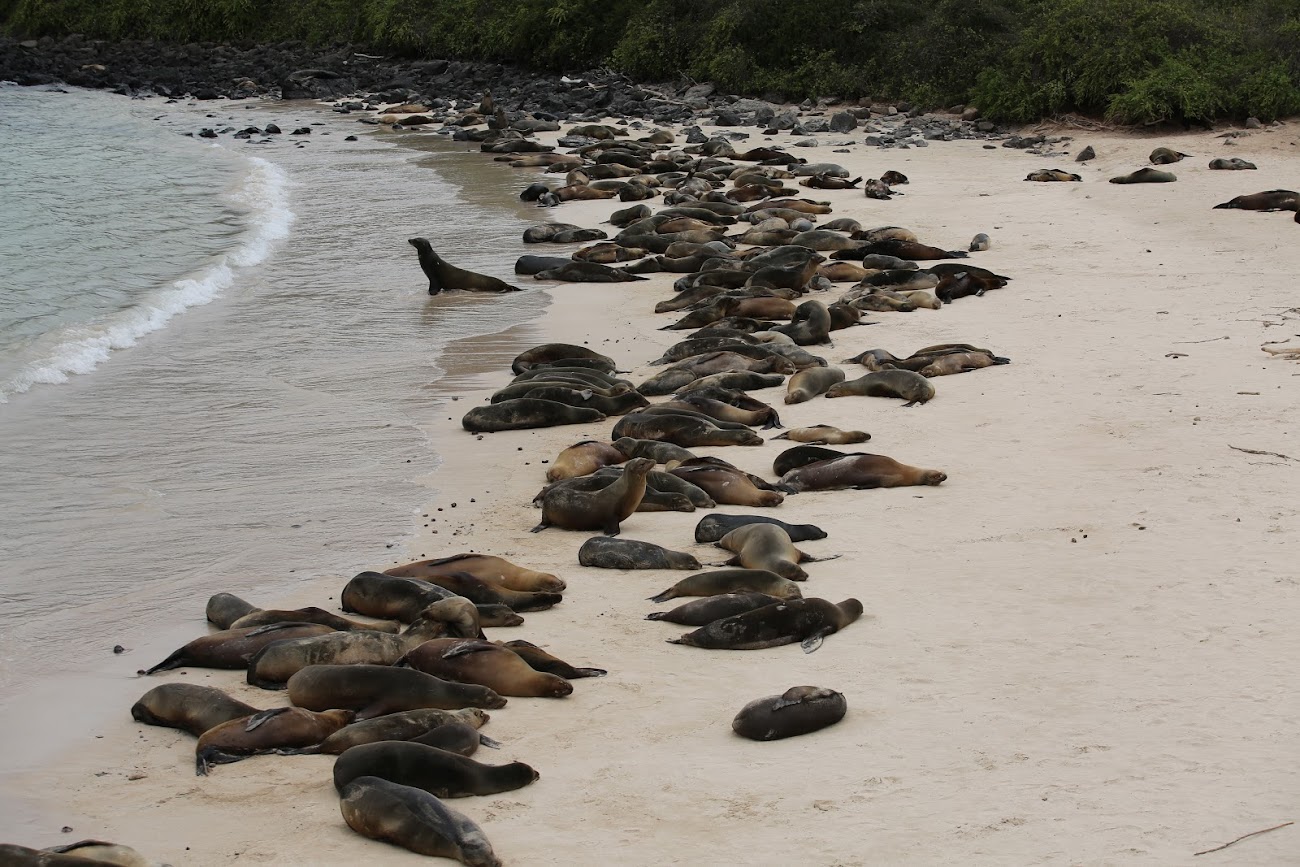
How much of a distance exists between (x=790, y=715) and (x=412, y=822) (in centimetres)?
127

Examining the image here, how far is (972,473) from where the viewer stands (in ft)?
23.5

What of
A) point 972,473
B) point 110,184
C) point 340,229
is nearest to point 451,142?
point 110,184

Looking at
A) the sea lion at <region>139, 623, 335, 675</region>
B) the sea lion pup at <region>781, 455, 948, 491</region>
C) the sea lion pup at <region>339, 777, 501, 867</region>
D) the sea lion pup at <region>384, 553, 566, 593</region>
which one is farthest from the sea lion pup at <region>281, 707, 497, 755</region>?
the sea lion pup at <region>781, 455, 948, 491</region>

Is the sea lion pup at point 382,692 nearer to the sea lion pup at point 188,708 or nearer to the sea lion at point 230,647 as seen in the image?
the sea lion pup at point 188,708

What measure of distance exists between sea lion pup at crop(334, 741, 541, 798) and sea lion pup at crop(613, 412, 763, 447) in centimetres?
406

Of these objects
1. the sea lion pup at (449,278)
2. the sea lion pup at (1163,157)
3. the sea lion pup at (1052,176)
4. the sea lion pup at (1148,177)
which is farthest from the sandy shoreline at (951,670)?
Answer: the sea lion pup at (1163,157)

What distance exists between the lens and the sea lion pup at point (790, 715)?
4.45 m

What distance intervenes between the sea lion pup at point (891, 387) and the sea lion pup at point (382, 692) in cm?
456

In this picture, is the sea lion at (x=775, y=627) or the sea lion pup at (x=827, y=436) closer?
the sea lion at (x=775, y=627)

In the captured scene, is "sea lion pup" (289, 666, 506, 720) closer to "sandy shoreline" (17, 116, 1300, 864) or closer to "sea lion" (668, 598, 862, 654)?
"sandy shoreline" (17, 116, 1300, 864)

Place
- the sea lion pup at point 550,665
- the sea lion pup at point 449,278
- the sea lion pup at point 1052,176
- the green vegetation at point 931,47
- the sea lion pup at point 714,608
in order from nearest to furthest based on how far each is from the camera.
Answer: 1. the sea lion pup at point 550,665
2. the sea lion pup at point 714,608
3. the sea lion pup at point 449,278
4. the sea lion pup at point 1052,176
5. the green vegetation at point 931,47

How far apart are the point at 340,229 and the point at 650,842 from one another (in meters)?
14.6

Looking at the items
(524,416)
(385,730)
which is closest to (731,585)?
(385,730)

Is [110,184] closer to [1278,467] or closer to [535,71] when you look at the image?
[535,71]
